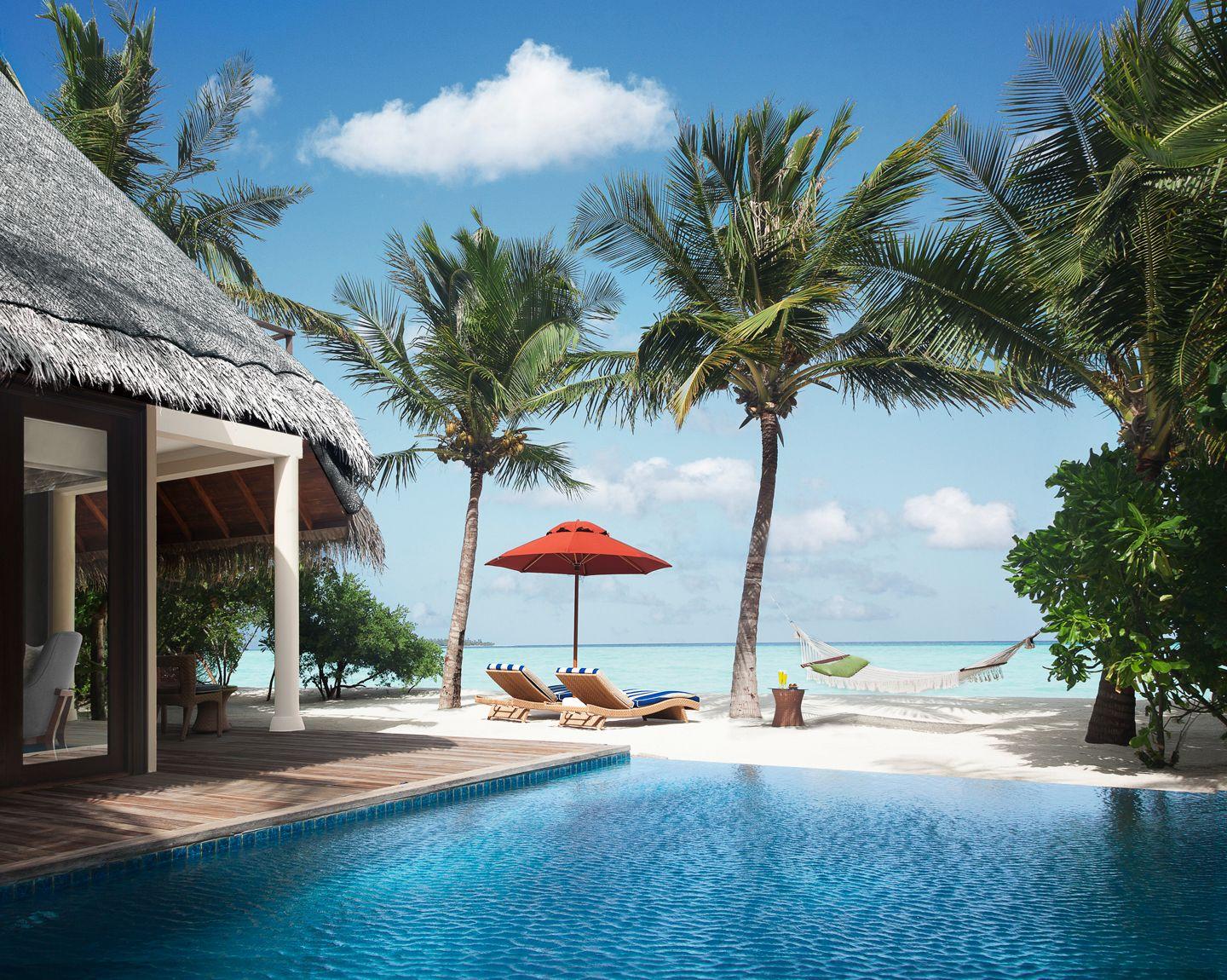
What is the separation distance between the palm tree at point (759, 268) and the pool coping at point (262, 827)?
471cm

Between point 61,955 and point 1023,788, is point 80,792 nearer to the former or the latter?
point 61,955

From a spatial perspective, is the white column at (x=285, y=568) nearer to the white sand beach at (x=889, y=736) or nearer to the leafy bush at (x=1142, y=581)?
the white sand beach at (x=889, y=736)

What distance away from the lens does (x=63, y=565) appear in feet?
18.0

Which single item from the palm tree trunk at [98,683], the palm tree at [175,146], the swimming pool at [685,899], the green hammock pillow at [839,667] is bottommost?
the swimming pool at [685,899]

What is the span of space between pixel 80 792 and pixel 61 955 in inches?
96.4

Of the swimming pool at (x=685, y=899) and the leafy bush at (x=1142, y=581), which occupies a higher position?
the leafy bush at (x=1142, y=581)

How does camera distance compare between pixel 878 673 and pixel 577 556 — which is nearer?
pixel 878 673

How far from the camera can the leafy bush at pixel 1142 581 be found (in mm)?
6457

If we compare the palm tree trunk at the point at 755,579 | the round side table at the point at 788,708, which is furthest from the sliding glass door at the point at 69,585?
the palm tree trunk at the point at 755,579

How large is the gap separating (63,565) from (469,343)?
8802mm

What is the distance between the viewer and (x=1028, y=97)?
8305 millimetres

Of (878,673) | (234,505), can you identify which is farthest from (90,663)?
(878,673)

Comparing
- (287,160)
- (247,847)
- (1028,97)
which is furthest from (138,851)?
(287,160)

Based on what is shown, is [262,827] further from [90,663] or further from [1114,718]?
[1114,718]
